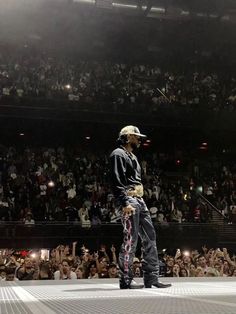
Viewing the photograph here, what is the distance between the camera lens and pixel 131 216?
3867 millimetres

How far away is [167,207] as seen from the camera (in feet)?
47.5

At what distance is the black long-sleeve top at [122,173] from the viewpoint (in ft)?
12.7

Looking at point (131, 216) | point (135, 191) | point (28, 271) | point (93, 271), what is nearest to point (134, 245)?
point (131, 216)

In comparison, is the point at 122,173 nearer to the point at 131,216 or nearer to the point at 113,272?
the point at 131,216

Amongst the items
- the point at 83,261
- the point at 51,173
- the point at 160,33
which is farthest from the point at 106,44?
the point at 83,261

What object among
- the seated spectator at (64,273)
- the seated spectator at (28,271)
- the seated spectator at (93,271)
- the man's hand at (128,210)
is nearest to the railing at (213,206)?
the seated spectator at (93,271)

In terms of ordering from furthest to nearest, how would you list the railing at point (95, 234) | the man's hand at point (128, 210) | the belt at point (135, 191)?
the railing at point (95, 234) → the belt at point (135, 191) → the man's hand at point (128, 210)

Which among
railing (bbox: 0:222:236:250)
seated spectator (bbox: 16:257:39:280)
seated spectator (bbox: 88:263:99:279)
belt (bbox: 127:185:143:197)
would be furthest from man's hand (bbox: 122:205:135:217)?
railing (bbox: 0:222:236:250)

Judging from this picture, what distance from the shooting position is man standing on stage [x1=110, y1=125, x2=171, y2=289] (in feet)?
12.6

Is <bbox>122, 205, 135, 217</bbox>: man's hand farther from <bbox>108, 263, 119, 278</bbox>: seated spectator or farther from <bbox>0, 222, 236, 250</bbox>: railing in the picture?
<bbox>0, 222, 236, 250</bbox>: railing

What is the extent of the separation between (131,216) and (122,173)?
351 mm

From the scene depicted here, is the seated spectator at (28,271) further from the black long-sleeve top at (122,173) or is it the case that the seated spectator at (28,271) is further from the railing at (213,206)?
the railing at (213,206)

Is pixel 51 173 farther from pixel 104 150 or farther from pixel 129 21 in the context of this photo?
pixel 129 21

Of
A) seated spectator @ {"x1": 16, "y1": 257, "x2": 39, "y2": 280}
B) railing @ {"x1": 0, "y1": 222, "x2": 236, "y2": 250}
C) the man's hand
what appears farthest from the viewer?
railing @ {"x1": 0, "y1": 222, "x2": 236, "y2": 250}
